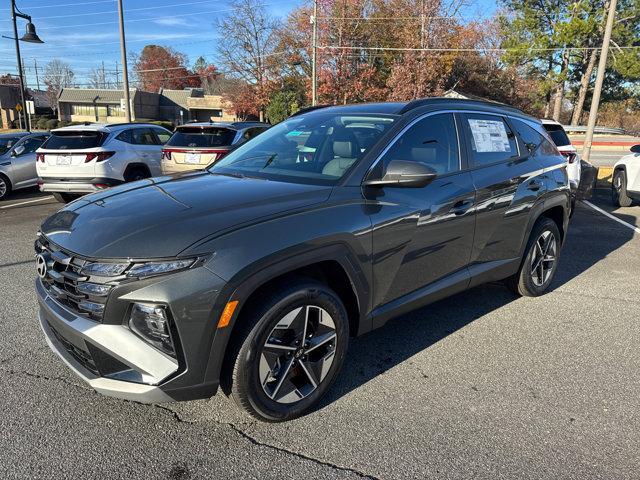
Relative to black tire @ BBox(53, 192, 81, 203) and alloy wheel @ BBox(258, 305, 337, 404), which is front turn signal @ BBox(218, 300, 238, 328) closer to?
alloy wheel @ BBox(258, 305, 337, 404)

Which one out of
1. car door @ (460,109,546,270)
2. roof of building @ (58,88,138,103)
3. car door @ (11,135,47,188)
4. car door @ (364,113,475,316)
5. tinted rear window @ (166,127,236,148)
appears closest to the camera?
car door @ (364,113,475,316)

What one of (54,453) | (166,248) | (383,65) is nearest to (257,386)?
(166,248)

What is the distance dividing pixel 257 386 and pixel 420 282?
4.54 ft

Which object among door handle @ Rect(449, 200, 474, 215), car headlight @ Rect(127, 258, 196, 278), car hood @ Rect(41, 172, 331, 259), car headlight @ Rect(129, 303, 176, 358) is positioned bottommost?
car headlight @ Rect(129, 303, 176, 358)

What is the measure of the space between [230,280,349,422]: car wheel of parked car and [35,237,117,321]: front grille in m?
0.70

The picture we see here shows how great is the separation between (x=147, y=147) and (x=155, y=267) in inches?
351

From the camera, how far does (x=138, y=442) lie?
2.61m

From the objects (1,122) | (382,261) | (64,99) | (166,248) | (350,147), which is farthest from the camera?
(64,99)

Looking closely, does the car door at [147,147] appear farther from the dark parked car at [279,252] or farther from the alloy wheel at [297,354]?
the alloy wheel at [297,354]

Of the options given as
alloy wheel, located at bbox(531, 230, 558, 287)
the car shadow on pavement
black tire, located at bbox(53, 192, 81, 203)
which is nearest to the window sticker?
alloy wheel, located at bbox(531, 230, 558, 287)

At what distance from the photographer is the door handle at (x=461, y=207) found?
352cm

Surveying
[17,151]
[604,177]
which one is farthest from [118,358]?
[604,177]

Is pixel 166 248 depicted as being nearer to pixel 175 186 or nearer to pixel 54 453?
pixel 175 186

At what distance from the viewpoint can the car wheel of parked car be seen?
2.50 metres
